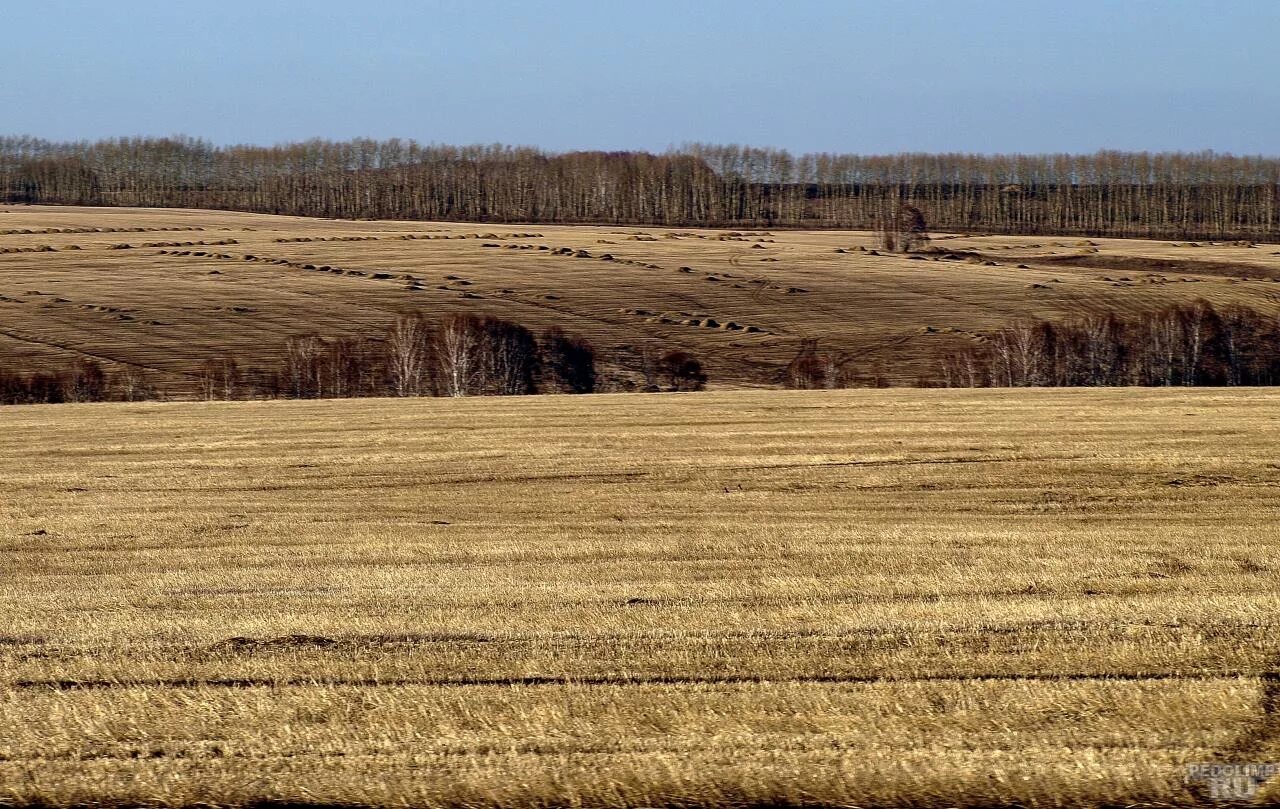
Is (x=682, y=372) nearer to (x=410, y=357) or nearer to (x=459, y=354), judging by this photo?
(x=459, y=354)

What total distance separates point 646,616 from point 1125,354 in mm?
54156

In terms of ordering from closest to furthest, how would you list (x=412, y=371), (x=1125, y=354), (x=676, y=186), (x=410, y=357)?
(x=412, y=371)
(x=410, y=357)
(x=1125, y=354)
(x=676, y=186)

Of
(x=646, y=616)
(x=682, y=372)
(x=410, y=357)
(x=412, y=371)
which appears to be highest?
(x=646, y=616)

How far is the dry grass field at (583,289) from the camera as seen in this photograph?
63.9 metres

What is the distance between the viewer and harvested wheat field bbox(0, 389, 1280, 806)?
7672 mm

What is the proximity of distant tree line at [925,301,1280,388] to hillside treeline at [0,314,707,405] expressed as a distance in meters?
13.1

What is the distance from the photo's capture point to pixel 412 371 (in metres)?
56.8

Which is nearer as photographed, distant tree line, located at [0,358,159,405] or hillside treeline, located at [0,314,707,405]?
distant tree line, located at [0,358,159,405]

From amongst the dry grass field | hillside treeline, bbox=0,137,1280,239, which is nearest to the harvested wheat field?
the dry grass field

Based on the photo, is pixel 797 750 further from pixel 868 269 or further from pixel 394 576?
pixel 868 269

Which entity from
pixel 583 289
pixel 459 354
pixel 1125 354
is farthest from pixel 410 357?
pixel 1125 354

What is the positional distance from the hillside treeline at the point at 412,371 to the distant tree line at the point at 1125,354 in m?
13.1

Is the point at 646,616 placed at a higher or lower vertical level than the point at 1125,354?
higher

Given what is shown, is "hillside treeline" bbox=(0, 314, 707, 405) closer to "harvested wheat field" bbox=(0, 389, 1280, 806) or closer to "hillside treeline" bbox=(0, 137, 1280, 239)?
"harvested wheat field" bbox=(0, 389, 1280, 806)
